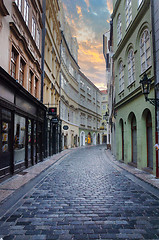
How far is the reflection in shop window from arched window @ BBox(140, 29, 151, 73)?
276 inches

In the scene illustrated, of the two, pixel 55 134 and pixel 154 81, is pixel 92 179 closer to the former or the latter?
pixel 154 81

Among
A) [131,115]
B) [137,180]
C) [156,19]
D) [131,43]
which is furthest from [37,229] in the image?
[131,43]

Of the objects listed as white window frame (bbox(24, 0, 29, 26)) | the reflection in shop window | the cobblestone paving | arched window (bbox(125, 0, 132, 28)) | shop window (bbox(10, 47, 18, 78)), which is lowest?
the cobblestone paving

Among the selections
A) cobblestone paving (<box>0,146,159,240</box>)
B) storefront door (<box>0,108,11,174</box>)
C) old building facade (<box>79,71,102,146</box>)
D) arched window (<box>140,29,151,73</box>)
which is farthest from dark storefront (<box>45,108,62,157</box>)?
old building facade (<box>79,71,102,146</box>)

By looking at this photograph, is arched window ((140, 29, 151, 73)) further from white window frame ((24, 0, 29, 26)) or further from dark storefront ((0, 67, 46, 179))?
white window frame ((24, 0, 29, 26))

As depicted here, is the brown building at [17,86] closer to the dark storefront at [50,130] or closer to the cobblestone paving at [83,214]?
the dark storefront at [50,130]

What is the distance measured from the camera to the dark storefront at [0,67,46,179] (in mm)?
8297

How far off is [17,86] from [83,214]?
651 cm

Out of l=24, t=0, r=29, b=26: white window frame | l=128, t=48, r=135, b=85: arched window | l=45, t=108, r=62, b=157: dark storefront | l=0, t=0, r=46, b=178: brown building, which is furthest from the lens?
l=45, t=108, r=62, b=157: dark storefront

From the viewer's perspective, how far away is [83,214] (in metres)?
4.71

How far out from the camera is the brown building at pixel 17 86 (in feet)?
27.7

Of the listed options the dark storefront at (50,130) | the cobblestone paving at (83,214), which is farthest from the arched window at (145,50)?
the dark storefront at (50,130)

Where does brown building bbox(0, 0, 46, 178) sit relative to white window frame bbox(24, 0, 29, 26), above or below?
below

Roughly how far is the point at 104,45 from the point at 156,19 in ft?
93.2
